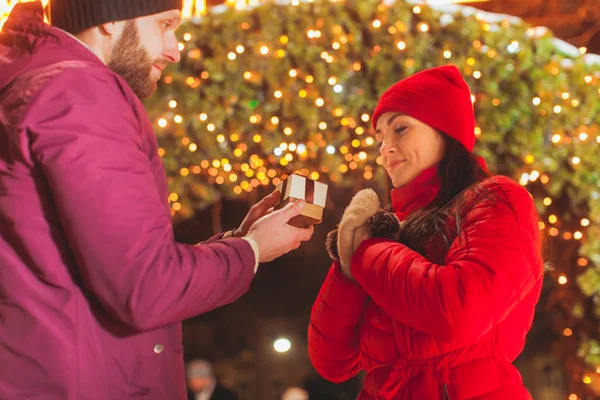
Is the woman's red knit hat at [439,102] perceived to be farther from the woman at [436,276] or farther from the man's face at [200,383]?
the man's face at [200,383]

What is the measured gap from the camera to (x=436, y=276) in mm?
1560

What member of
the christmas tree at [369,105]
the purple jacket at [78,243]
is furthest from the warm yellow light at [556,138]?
the purple jacket at [78,243]

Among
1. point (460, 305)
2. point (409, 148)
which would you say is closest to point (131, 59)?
point (409, 148)

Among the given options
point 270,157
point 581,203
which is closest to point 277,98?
point 270,157

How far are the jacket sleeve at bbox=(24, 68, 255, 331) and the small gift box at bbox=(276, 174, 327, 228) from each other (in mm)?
469

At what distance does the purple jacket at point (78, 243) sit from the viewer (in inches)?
46.4

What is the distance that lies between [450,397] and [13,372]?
1.07 metres

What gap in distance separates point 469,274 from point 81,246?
94 centimetres

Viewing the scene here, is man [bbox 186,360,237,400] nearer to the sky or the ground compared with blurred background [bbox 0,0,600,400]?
nearer to the ground

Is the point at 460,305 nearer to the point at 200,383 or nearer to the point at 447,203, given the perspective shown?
the point at 447,203

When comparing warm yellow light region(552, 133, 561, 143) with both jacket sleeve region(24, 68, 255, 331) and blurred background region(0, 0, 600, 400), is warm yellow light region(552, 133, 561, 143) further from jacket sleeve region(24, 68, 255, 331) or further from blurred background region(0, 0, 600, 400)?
jacket sleeve region(24, 68, 255, 331)

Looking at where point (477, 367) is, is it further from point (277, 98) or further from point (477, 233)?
point (277, 98)

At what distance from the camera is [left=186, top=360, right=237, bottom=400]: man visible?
152 inches

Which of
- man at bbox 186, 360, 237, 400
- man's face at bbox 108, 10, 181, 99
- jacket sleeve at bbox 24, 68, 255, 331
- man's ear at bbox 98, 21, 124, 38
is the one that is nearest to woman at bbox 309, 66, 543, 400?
jacket sleeve at bbox 24, 68, 255, 331
